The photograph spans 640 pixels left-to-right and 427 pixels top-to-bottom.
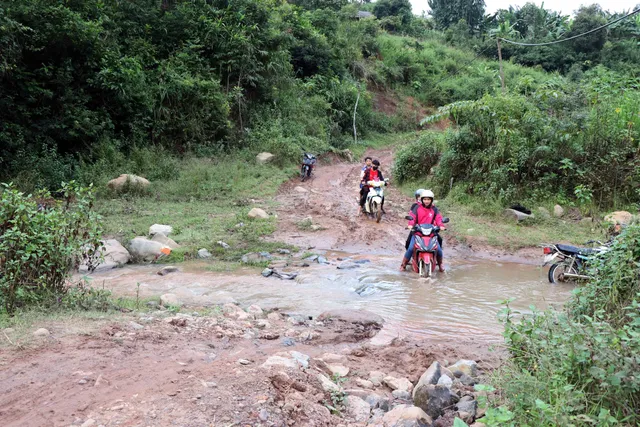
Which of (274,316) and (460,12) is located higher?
(460,12)

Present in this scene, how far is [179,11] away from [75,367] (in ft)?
64.3

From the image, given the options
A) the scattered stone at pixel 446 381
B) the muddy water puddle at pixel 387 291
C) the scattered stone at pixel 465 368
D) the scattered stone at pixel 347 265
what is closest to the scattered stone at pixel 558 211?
the muddy water puddle at pixel 387 291

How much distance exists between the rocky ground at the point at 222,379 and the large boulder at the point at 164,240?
476 centimetres

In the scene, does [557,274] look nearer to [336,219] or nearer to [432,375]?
[432,375]

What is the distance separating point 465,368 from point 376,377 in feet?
2.61

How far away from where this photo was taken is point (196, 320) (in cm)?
518

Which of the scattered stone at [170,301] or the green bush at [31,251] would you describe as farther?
the scattered stone at [170,301]

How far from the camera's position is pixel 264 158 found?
19484 millimetres

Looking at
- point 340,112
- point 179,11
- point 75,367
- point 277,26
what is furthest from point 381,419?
point 340,112

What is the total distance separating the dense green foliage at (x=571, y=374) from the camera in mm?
2713

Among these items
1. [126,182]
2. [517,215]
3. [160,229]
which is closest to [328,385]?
[160,229]

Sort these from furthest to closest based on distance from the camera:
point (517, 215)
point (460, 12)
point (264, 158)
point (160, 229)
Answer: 1. point (460, 12)
2. point (264, 158)
3. point (517, 215)
4. point (160, 229)

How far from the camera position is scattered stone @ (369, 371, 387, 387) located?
412cm

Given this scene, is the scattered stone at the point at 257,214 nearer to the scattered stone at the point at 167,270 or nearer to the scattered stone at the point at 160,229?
the scattered stone at the point at 160,229
